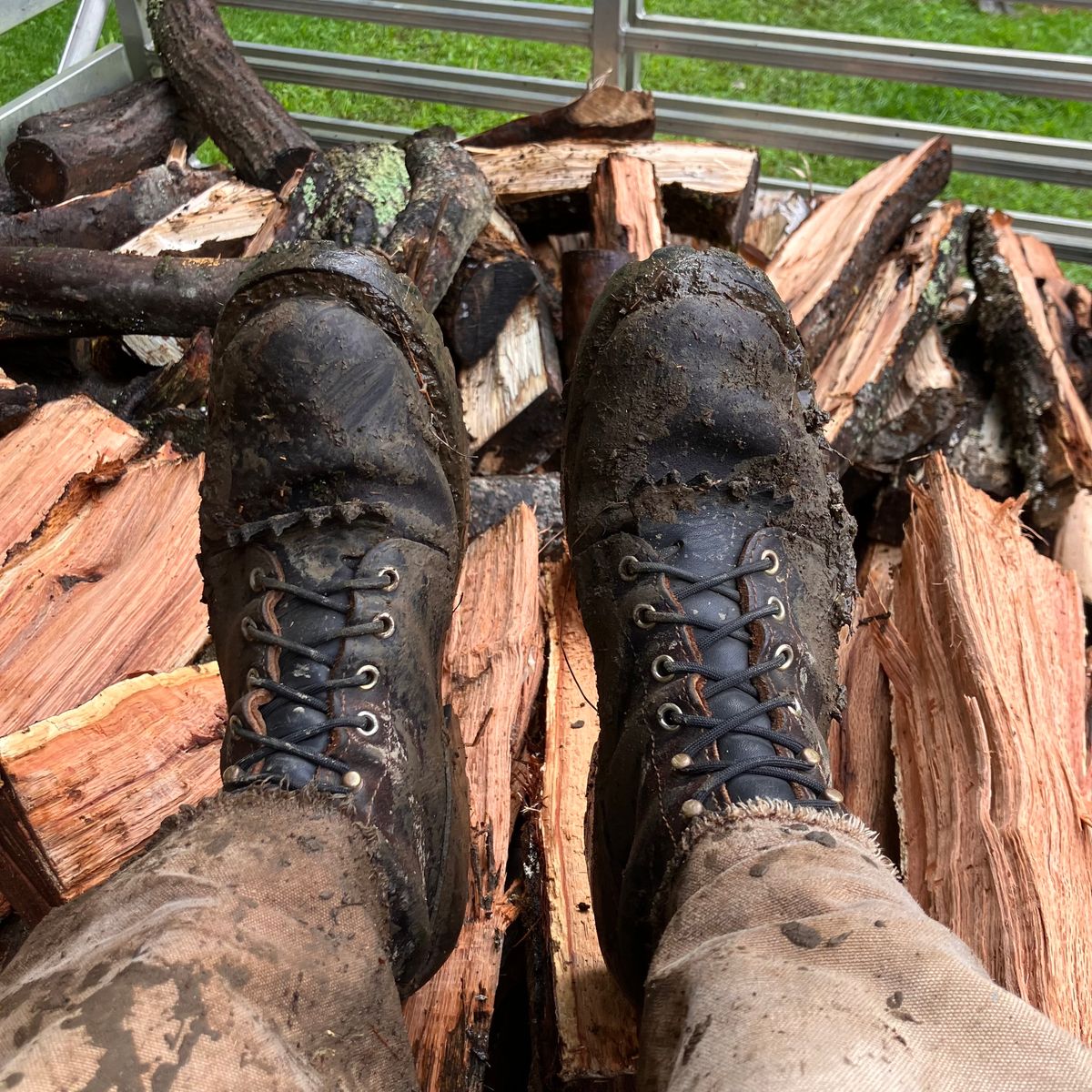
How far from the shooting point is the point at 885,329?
2740 mm

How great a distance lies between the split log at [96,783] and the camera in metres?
1.65

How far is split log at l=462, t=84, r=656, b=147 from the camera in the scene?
10.8 ft

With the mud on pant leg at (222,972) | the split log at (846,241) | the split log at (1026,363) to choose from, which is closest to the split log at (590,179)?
the split log at (846,241)

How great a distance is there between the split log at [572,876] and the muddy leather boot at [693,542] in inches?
3.9

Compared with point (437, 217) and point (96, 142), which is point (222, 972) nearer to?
point (437, 217)

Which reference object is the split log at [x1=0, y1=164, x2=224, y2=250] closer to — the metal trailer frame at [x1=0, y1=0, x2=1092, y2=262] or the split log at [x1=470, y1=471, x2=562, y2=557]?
the metal trailer frame at [x1=0, y1=0, x2=1092, y2=262]

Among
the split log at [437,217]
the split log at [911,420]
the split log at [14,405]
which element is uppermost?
the split log at [437,217]

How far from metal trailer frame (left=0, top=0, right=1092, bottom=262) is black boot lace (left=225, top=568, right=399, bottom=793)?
279 centimetres

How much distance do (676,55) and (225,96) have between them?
1656mm

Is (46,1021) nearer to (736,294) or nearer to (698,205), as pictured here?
(736,294)

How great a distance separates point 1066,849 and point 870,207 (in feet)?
6.56

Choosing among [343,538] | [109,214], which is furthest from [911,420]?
[109,214]

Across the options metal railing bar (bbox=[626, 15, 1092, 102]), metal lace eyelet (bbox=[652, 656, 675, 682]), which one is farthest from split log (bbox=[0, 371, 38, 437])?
metal railing bar (bbox=[626, 15, 1092, 102])

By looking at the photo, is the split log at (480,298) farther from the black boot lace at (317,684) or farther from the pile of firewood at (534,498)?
the black boot lace at (317,684)
